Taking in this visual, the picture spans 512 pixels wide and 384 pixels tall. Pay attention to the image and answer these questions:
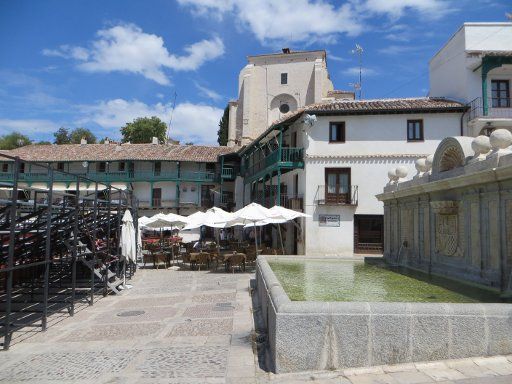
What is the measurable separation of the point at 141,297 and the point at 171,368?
20.7 ft

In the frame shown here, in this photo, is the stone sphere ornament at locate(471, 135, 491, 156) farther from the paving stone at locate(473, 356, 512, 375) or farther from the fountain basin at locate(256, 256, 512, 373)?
the paving stone at locate(473, 356, 512, 375)

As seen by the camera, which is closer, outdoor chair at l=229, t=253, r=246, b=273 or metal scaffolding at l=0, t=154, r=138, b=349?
metal scaffolding at l=0, t=154, r=138, b=349

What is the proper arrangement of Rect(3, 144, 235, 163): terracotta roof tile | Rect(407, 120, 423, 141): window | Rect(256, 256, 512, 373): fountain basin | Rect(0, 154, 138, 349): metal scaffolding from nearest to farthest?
1. Rect(256, 256, 512, 373): fountain basin
2. Rect(0, 154, 138, 349): metal scaffolding
3. Rect(407, 120, 423, 141): window
4. Rect(3, 144, 235, 163): terracotta roof tile

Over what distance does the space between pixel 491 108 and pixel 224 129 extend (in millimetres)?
36816

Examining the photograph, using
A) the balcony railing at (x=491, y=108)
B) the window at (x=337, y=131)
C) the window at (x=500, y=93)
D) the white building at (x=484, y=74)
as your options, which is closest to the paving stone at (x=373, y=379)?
the window at (x=337, y=131)

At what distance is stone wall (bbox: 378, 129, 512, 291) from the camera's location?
696 cm

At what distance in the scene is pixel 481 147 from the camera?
7.78m

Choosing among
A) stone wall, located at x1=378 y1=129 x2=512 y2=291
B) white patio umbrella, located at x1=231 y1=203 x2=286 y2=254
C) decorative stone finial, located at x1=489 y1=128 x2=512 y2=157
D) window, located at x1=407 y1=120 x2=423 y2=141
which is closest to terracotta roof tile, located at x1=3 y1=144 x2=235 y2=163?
window, located at x1=407 y1=120 x2=423 y2=141

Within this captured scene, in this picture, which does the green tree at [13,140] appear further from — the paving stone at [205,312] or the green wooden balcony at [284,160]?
the paving stone at [205,312]

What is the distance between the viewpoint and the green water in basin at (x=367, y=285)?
271 inches

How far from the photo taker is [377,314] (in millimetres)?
5070

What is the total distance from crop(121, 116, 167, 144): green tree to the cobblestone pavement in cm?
4592

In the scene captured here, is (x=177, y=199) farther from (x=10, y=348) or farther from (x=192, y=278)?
(x=10, y=348)

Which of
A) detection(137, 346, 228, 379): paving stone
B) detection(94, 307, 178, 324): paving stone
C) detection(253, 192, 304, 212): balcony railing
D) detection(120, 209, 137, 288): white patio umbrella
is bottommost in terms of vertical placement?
detection(94, 307, 178, 324): paving stone
